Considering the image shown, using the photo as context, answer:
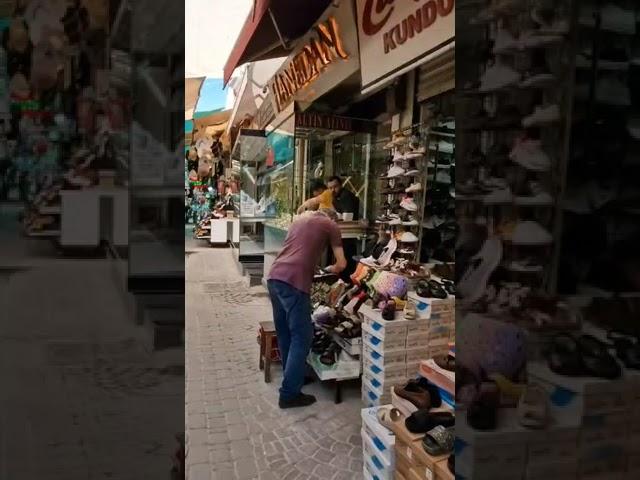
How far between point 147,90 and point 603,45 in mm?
1135

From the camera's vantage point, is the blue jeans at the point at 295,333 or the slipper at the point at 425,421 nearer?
the slipper at the point at 425,421

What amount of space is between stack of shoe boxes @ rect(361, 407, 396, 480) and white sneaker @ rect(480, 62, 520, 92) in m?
1.80

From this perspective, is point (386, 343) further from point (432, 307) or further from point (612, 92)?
point (612, 92)

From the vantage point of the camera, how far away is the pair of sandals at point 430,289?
10.8 feet

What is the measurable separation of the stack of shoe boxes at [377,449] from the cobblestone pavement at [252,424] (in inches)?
10.7

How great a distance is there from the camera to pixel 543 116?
1.10m

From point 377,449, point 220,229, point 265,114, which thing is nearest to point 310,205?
point 377,449

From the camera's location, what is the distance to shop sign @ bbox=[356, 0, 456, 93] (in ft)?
7.56

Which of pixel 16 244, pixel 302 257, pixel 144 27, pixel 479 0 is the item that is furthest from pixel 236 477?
pixel 479 0

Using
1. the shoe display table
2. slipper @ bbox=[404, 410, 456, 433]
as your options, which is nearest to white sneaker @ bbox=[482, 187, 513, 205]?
slipper @ bbox=[404, 410, 456, 433]

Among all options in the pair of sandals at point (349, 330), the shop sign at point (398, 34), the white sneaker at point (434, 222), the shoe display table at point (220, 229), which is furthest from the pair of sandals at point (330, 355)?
the shoe display table at point (220, 229)

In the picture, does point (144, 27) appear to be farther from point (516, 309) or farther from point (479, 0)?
point (516, 309)

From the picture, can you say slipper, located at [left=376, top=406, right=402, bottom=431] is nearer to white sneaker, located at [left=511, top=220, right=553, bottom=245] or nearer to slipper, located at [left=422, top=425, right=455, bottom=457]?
slipper, located at [left=422, top=425, right=455, bottom=457]

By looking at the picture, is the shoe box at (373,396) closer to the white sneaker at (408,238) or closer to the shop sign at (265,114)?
the white sneaker at (408,238)
